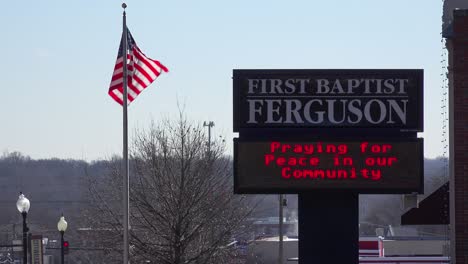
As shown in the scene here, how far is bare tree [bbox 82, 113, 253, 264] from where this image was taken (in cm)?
2884

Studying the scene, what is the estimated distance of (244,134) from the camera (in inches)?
675

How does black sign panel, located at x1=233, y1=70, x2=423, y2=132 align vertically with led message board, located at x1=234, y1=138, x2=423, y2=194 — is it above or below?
above

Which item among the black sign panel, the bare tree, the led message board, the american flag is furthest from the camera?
the bare tree

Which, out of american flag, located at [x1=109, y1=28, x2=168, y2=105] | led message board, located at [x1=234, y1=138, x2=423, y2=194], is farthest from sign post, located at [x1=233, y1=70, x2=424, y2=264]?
american flag, located at [x1=109, y1=28, x2=168, y2=105]

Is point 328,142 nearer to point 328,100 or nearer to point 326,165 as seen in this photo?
point 326,165

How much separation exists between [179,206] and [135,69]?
364 inches

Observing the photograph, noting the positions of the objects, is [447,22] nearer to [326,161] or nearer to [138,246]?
[326,161]

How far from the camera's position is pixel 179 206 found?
29000 millimetres

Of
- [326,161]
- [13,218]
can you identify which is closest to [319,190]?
[326,161]

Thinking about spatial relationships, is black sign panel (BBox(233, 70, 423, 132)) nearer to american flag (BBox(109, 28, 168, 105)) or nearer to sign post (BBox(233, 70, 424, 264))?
sign post (BBox(233, 70, 424, 264))

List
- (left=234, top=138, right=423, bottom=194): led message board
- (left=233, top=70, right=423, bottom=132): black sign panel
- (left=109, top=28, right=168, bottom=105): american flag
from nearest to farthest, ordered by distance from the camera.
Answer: (left=234, top=138, right=423, bottom=194): led message board < (left=233, top=70, right=423, bottom=132): black sign panel < (left=109, top=28, right=168, bottom=105): american flag

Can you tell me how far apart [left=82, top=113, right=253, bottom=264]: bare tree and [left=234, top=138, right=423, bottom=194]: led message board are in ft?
38.9

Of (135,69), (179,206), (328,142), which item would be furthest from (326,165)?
(179,206)

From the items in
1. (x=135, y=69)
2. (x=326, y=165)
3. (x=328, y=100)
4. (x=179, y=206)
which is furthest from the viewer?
(x=179, y=206)
